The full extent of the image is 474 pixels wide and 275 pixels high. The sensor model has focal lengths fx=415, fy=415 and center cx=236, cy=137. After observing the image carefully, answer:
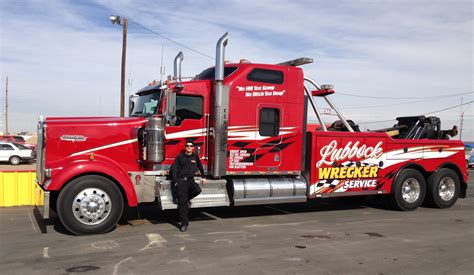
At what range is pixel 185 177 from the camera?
7.20 meters

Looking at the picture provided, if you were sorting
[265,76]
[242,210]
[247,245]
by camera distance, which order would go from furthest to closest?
1. [242,210]
2. [265,76]
3. [247,245]

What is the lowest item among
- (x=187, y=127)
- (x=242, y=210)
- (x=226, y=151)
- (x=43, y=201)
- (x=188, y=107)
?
(x=242, y=210)

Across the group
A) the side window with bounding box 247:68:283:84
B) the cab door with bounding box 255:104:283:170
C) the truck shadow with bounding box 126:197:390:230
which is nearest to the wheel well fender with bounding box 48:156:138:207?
the truck shadow with bounding box 126:197:390:230

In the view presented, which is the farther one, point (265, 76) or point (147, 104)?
point (265, 76)

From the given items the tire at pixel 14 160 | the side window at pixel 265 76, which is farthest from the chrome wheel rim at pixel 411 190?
the tire at pixel 14 160

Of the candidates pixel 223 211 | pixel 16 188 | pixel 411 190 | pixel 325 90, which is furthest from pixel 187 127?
pixel 411 190

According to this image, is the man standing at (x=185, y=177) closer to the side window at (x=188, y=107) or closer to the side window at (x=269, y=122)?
the side window at (x=188, y=107)

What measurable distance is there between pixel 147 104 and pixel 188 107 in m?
0.85

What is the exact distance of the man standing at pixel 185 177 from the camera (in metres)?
7.19

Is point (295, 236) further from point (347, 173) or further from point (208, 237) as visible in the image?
point (347, 173)

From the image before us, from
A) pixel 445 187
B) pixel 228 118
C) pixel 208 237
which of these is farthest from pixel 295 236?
pixel 445 187

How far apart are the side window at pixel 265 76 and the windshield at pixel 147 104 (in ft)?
6.09

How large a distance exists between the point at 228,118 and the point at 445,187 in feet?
21.0

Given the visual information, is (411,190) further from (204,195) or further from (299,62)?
(204,195)
